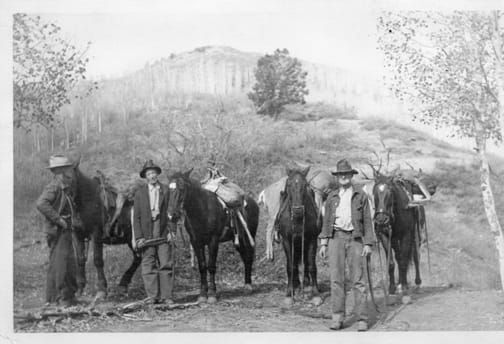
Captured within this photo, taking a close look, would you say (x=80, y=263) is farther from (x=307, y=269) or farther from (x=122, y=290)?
(x=307, y=269)

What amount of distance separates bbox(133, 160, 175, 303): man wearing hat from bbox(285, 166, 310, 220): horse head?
1875 mm

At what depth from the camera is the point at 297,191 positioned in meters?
10.7

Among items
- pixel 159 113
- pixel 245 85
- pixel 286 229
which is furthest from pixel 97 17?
pixel 286 229

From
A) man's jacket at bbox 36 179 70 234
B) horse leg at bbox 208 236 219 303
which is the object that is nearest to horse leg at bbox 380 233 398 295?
horse leg at bbox 208 236 219 303

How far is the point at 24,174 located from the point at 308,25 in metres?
5.28

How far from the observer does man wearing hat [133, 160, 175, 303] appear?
1093 centimetres

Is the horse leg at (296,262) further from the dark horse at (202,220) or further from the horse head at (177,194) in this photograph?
the horse head at (177,194)

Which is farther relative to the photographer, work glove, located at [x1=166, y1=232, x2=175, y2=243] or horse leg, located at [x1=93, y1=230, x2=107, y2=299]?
horse leg, located at [x1=93, y1=230, x2=107, y2=299]

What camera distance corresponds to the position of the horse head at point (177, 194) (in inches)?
417

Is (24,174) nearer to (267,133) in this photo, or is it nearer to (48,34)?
(48,34)

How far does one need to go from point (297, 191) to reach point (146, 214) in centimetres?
230

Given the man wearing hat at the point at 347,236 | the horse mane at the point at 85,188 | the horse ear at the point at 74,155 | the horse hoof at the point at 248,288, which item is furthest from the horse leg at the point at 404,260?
the horse ear at the point at 74,155

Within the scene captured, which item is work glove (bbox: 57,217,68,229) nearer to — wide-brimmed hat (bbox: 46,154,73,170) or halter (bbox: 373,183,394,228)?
wide-brimmed hat (bbox: 46,154,73,170)

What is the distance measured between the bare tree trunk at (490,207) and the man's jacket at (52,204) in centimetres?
677
